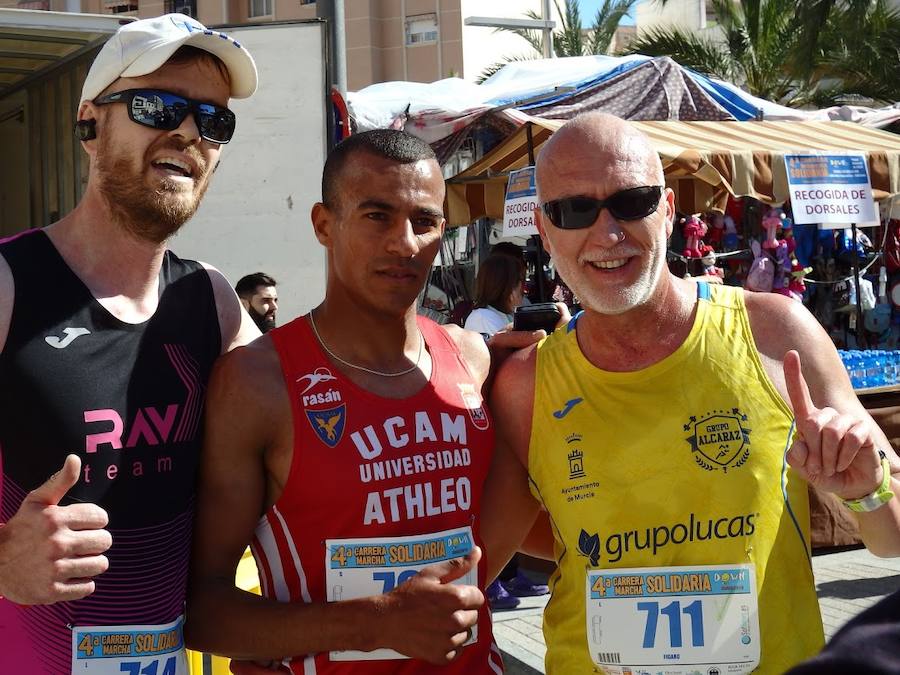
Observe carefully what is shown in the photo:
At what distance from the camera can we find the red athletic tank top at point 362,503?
8.00 ft

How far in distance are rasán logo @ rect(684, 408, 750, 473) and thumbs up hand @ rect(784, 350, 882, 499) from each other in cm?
39

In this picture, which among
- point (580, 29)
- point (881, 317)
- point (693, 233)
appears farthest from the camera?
point (580, 29)

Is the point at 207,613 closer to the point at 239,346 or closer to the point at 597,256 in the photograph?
the point at 239,346

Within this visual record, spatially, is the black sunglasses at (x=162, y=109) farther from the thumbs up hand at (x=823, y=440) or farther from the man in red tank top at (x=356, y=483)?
the thumbs up hand at (x=823, y=440)

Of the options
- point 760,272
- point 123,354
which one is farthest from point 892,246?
point 123,354

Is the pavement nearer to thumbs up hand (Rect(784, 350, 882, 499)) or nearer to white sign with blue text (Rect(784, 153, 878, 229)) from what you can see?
white sign with blue text (Rect(784, 153, 878, 229))

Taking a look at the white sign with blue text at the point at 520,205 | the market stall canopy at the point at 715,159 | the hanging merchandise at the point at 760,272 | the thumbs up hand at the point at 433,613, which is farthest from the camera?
the hanging merchandise at the point at 760,272

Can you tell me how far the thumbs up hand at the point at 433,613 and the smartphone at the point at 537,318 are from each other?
0.94 meters

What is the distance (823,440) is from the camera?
2.06 metres

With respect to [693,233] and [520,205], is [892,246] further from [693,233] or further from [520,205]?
[520,205]

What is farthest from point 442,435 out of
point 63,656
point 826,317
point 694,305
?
point 826,317

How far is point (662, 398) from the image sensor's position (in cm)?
262

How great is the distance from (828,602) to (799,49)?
61.4 feet

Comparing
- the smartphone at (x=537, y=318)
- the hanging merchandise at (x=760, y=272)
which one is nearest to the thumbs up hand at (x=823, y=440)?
the smartphone at (x=537, y=318)
